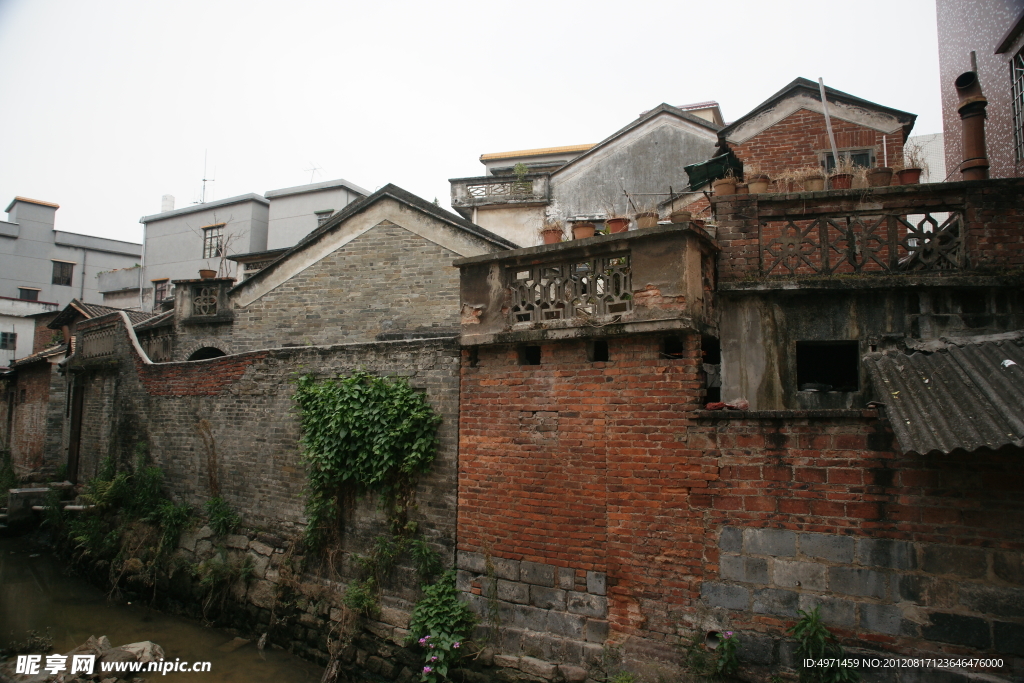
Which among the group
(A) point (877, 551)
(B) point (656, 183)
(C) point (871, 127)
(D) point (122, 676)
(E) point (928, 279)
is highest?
(B) point (656, 183)

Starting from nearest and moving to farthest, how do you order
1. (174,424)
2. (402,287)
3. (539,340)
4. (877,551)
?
1. (877,551)
2. (539,340)
3. (174,424)
4. (402,287)

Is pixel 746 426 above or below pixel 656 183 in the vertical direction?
below

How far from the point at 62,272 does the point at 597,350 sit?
34.8 metres

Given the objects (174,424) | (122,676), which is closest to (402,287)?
(174,424)

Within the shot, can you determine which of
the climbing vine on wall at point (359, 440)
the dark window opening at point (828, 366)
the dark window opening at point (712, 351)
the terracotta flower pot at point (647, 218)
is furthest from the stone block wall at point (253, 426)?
the dark window opening at point (828, 366)

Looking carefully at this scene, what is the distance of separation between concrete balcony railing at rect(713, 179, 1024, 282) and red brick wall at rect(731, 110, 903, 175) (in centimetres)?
450

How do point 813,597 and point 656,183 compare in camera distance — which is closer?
point 813,597

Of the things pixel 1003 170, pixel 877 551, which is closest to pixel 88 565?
pixel 877 551

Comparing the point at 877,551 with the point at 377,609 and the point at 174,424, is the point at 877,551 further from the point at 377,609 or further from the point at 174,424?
the point at 174,424

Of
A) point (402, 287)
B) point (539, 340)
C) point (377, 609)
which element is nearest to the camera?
point (539, 340)

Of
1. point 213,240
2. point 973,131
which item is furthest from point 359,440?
point 213,240

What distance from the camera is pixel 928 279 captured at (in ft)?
19.7

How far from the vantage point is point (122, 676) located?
305 inches

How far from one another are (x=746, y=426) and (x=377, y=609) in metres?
5.15
